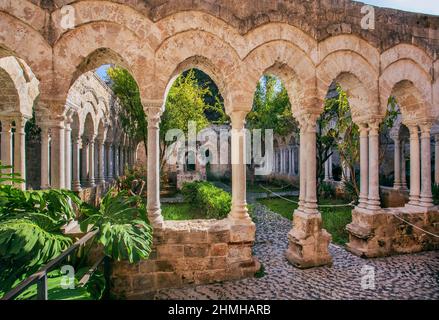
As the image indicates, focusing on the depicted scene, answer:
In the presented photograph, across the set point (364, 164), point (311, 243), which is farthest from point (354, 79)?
point (311, 243)

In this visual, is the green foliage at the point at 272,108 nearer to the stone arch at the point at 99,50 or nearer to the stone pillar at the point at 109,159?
the stone pillar at the point at 109,159

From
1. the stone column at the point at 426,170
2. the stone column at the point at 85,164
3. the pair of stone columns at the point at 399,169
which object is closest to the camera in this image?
the stone column at the point at 426,170

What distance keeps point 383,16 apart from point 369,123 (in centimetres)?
219

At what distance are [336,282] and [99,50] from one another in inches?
211

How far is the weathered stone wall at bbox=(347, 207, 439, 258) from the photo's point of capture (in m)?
5.11

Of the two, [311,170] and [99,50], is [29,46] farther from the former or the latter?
[311,170]

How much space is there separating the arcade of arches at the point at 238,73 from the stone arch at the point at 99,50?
15 mm

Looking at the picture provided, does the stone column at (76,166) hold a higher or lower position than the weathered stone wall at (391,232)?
higher

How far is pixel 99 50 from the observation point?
13.4ft

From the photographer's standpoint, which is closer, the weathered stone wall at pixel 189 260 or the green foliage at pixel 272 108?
the weathered stone wall at pixel 189 260

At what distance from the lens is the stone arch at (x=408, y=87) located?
16.8 ft

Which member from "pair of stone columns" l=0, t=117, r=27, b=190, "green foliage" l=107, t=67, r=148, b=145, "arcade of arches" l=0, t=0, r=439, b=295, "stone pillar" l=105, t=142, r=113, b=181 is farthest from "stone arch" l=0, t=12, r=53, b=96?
"stone pillar" l=105, t=142, r=113, b=181

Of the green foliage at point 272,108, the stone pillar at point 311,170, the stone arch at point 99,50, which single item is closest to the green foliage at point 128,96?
the green foliage at point 272,108
